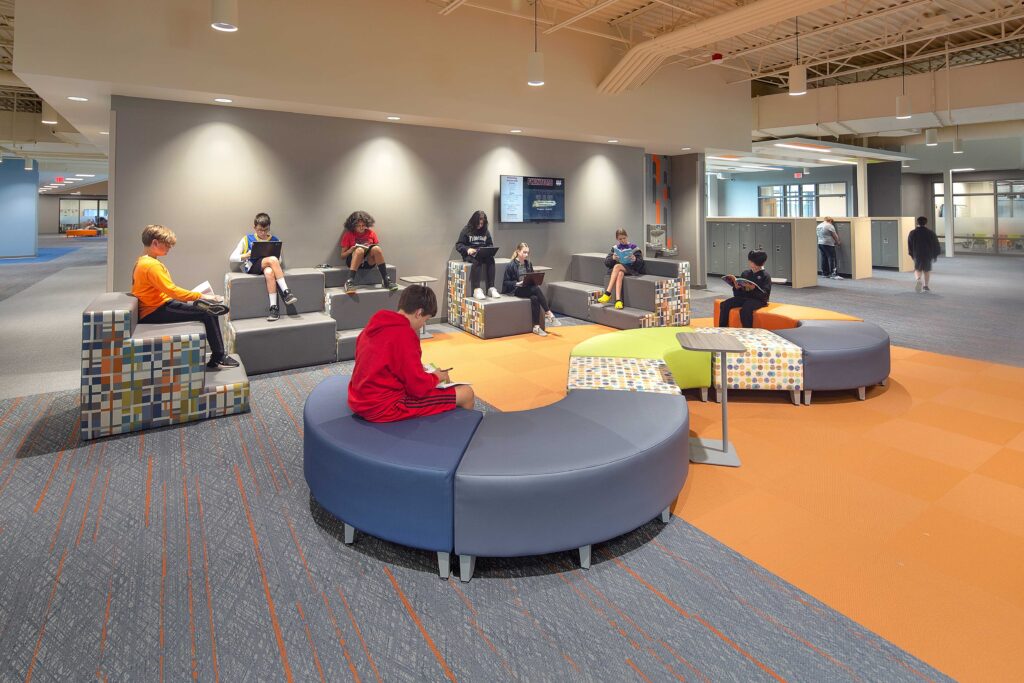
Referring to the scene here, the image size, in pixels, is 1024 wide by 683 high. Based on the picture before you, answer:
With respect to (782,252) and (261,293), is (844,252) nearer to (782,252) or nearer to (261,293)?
(782,252)

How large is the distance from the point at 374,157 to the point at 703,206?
26.3 feet

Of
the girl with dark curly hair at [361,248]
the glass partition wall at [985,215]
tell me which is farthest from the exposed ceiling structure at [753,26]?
the glass partition wall at [985,215]

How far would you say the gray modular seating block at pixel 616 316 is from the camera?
8.33 m

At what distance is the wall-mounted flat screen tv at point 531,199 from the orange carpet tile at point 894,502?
487 centimetres

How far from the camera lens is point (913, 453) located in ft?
13.1

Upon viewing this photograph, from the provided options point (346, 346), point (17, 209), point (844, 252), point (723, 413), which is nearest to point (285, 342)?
point (346, 346)

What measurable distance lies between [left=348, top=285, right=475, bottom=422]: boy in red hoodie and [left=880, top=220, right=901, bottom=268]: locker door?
1643cm

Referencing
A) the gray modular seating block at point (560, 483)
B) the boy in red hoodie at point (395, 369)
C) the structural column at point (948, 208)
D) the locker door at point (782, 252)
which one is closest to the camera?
the gray modular seating block at point (560, 483)

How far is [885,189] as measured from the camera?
66.9 feet

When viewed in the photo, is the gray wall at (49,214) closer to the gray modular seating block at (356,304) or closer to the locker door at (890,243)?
the gray modular seating block at (356,304)

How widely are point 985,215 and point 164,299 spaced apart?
25.9m

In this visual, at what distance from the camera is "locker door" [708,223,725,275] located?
15336 millimetres

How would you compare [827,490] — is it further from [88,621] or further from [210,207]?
[210,207]

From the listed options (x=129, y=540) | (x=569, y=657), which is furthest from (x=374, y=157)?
(x=569, y=657)
